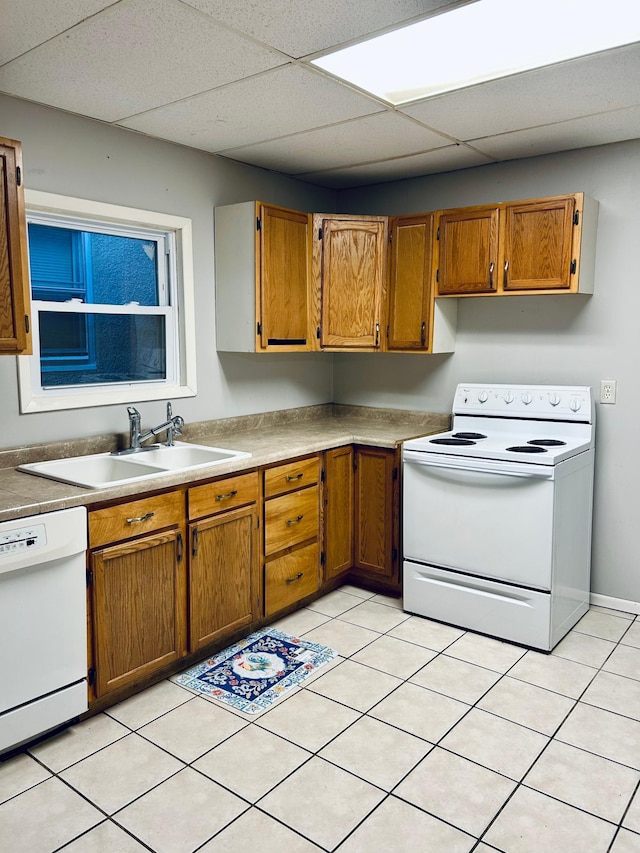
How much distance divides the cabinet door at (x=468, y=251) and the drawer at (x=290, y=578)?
5.04ft

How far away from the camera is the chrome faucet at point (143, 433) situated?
3008mm

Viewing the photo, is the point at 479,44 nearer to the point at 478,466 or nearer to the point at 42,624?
the point at 478,466

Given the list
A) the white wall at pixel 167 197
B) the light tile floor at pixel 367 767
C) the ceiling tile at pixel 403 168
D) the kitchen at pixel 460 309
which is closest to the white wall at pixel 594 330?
the kitchen at pixel 460 309

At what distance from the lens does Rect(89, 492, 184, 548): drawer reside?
7.64 ft

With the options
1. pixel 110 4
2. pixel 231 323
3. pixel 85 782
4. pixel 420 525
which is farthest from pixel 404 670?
pixel 110 4

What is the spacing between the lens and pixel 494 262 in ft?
11.0

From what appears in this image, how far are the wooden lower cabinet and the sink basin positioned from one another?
81cm

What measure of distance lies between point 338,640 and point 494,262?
1970 millimetres

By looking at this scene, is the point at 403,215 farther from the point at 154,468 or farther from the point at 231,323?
the point at 154,468

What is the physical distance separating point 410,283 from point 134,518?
2017 mm

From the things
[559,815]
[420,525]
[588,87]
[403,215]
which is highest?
[588,87]

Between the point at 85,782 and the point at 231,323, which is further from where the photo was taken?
the point at 231,323

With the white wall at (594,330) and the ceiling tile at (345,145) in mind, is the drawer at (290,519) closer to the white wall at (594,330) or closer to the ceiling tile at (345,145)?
the white wall at (594,330)

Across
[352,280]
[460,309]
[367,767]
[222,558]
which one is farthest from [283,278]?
[367,767]
